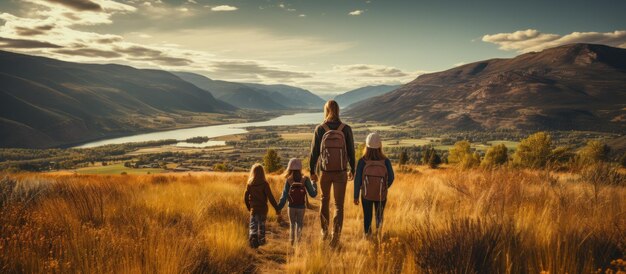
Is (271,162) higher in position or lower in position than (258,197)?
lower

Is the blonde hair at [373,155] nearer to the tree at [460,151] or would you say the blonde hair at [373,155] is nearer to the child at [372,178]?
the child at [372,178]

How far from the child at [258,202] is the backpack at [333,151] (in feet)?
4.04

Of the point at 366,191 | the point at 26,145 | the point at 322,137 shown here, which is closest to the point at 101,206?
the point at 322,137

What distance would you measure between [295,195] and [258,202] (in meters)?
0.71

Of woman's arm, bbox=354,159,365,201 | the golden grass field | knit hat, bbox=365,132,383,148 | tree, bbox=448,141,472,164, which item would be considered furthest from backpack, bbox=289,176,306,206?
tree, bbox=448,141,472,164

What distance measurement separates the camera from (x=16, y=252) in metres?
3.21

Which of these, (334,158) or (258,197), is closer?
(334,158)

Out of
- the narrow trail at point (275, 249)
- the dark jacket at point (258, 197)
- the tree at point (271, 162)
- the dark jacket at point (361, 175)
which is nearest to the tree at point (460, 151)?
the tree at point (271, 162)

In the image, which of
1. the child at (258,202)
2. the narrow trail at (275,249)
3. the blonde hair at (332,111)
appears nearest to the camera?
the narrow trail at (275,249)

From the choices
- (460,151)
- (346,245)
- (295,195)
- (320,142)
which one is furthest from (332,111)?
(460,151)

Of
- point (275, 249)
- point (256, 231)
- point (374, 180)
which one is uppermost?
point (374, 180)

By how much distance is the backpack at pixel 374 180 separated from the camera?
5.42 m

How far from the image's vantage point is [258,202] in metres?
5.98

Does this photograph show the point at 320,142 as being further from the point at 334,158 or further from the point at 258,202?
the point at 258,202
